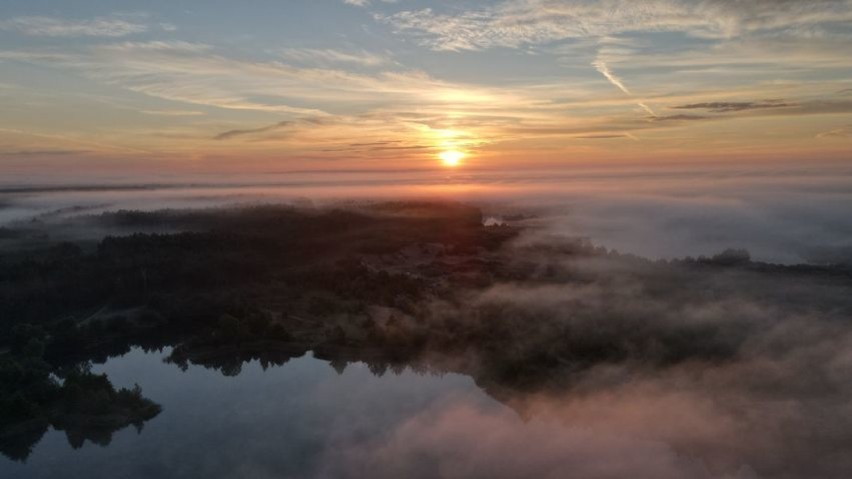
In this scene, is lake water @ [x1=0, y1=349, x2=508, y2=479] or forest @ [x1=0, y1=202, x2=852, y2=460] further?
forest @ [x1=0, y1=202, x2=852, y2=460]

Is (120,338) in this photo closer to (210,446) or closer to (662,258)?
(210,446)

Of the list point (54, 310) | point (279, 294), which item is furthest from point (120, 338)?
point (279, 294)

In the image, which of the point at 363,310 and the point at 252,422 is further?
the point at 363,310

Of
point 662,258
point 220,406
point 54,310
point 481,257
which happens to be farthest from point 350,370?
point 662,258

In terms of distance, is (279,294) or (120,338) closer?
(120,338)

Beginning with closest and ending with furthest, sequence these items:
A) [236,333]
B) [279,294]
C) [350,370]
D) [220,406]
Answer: [220,406], [350,370], [236,333], [279,294]

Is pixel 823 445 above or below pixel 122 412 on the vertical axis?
below

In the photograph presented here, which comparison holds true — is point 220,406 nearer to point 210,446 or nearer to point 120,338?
point 210,446

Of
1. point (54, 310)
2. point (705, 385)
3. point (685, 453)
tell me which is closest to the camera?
point (685, 453)

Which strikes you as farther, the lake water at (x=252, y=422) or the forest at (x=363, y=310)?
the forest at (x=363, y=310)
